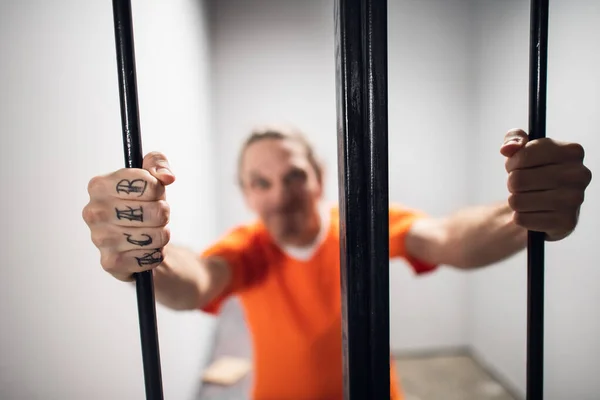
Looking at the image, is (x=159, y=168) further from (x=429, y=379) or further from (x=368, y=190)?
(x=429, y=379)

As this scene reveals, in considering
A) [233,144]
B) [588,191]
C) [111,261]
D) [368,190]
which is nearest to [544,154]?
[368,190]

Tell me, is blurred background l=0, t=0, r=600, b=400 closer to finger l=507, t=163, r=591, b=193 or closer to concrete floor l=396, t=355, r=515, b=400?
concrete floor l=396, t=355, r=515, b=400

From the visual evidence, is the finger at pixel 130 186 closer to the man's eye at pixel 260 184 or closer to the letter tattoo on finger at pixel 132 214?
the letter tattoo on finger at pixel 132 214

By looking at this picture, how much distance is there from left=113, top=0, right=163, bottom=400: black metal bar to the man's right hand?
0.10 feet

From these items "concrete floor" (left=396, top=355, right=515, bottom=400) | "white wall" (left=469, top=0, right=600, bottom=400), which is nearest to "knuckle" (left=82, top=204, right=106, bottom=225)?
"white wall" (left=469, top=0, right=600, bottom=400)

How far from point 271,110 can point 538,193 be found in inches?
110

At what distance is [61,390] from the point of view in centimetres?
95

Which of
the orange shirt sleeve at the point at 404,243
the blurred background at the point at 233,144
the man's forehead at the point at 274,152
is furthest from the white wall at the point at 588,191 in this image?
the man's forehead at the point at 274,152

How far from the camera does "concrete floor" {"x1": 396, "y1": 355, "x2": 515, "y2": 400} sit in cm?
225

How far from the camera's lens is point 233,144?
10.6 ft

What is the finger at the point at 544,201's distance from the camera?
1.66 ft

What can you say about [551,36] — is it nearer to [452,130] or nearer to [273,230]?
[452,130]

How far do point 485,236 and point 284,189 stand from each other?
0.92 metres

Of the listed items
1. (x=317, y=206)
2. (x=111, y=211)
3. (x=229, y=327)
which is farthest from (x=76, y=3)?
(x=229, y=327)
